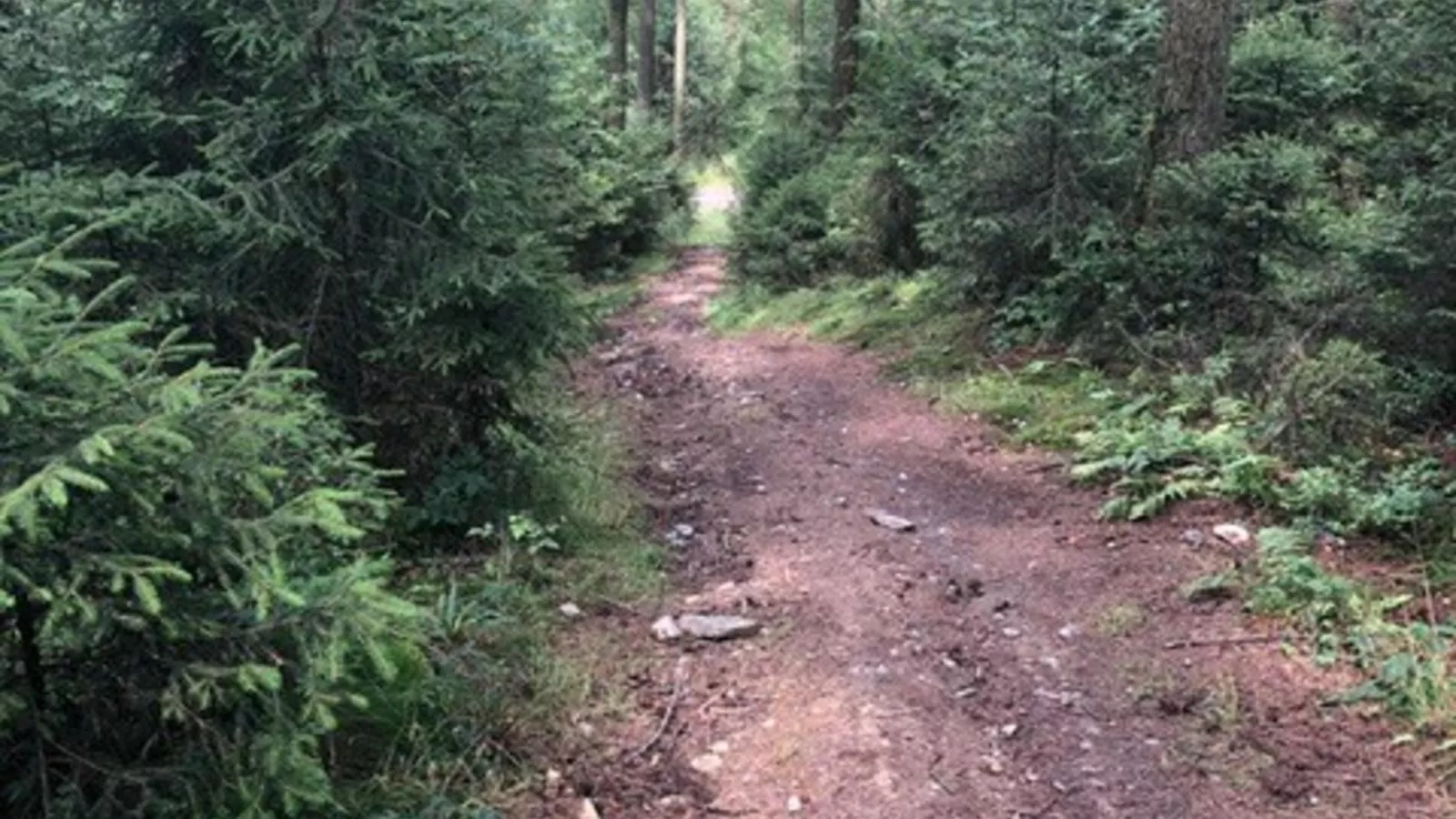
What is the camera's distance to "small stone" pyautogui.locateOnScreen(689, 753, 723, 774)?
4703mm

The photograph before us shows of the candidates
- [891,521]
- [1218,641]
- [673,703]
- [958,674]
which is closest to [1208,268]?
[891,521]

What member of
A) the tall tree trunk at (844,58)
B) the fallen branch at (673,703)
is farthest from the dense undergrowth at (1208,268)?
the fallen branch at (673,703)

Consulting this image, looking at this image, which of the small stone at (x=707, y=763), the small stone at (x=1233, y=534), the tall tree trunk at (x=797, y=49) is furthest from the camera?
the tall tree trunk at (x=797, y=49)

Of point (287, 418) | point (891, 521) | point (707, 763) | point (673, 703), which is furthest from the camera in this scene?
point (891, 521)

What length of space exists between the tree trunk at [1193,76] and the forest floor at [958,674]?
336 centimetres

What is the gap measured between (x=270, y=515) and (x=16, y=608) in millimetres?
651

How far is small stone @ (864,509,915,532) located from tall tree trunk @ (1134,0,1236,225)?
4148 millimetres

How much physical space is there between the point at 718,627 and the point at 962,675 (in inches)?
51.0

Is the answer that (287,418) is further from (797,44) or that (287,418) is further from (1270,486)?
(797,44)

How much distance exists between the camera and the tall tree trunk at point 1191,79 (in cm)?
945

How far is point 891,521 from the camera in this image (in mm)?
7273

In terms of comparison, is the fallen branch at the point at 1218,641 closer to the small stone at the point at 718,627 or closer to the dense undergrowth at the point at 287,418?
the small stone at the point at 718,627

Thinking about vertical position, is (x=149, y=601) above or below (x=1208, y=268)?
above

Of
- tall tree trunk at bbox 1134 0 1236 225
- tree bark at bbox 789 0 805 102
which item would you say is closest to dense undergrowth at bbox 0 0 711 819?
tall tree trunk at bbox 1134 0 1236 225
